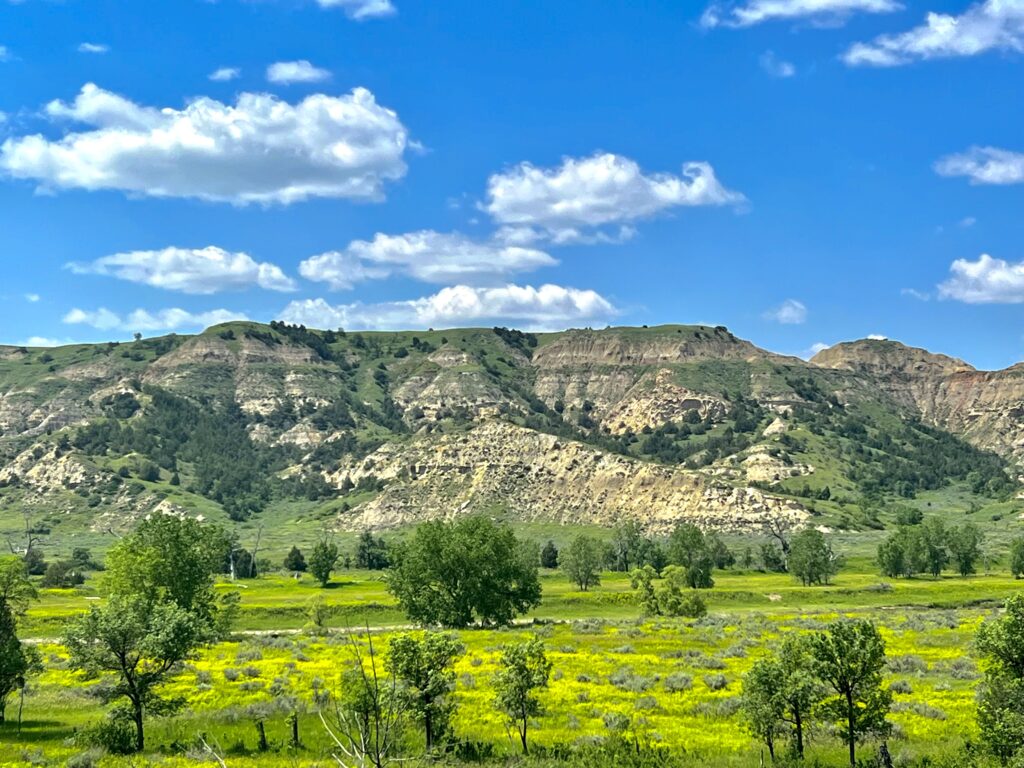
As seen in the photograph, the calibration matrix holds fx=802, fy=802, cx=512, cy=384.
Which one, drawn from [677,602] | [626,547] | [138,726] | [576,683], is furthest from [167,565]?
[626,547]

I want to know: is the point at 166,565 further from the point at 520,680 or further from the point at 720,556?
the point at 720,556

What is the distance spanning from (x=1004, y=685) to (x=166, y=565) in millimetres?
56719

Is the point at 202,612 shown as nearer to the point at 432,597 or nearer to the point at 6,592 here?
the point at 6,592

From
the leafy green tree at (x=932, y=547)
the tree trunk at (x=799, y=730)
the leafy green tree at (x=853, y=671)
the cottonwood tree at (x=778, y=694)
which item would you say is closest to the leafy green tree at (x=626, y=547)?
the leafy green tree at (x=932, y=547)

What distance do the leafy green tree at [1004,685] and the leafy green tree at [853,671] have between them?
10.9ft

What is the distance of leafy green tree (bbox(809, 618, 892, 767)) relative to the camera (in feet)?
100

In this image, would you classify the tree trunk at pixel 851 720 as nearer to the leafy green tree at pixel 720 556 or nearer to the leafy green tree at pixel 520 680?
the leafy green tree at pixel 520 680

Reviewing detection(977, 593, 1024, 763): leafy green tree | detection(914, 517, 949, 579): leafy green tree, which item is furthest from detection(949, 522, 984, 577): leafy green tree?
detection(977, 593, 1024, 763): leafy green tree

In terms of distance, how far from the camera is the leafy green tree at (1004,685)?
2733 centimetres

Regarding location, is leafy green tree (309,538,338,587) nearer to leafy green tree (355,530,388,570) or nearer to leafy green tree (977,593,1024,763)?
leafy green tree (355,530,388,570)

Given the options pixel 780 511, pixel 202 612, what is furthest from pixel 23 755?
pixel 780 511

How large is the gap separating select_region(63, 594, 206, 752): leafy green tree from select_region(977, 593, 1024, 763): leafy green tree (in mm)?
33334

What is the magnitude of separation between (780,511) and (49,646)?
159m

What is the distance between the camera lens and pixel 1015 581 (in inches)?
4653
